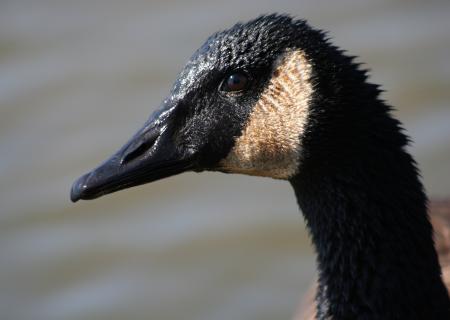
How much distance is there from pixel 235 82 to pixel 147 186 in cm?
349

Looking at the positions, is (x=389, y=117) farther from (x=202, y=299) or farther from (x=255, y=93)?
(x=202, y=299)

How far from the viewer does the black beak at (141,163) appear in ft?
13.6

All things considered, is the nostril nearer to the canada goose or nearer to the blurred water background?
the canada goose

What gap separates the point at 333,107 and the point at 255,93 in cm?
37

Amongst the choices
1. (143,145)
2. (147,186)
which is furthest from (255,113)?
(147,186)

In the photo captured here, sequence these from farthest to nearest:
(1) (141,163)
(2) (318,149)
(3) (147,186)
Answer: (3) (147,186) < (1) (141,163) < (2) (318,149)

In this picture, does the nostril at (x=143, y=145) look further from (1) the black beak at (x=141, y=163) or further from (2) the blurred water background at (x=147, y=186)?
(2) the blurred water background at (x=147, y=186)

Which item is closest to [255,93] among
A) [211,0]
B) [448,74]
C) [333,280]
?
[333,280]

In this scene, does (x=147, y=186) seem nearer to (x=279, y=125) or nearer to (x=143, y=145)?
(x=143, y=145)

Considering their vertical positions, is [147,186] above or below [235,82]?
above

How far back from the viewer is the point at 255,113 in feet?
13.7

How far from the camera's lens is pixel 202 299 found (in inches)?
263

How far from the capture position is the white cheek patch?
13.3ft

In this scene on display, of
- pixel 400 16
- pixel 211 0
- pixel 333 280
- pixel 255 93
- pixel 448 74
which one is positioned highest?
pixel 211 0
